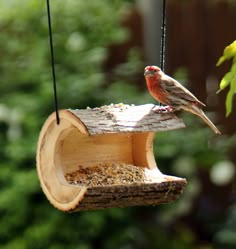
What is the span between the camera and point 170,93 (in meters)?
4.04

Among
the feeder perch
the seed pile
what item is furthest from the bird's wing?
the seed pile

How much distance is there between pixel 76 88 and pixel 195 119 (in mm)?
1124

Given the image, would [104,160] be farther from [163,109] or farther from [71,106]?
[71,106]

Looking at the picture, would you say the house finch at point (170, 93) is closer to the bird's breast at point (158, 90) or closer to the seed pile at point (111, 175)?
the bird's breast at point (158, 90)

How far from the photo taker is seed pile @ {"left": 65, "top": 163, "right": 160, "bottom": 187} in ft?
12.6

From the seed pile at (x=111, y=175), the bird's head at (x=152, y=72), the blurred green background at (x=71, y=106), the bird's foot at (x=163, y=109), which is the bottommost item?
the blurred green background at (x=71, y=106)

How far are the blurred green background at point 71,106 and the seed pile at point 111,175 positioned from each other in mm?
2527

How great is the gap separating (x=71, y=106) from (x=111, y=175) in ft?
9.76

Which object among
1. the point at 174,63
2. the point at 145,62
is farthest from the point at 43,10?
the point at 174,63

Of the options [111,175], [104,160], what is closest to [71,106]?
[104,160]

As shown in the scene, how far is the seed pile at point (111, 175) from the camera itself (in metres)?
3.83

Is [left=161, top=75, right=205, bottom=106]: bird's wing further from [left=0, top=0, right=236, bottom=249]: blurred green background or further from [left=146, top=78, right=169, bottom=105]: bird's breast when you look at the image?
[left=0, top=0, right=236, bottom=249]: blurred green background

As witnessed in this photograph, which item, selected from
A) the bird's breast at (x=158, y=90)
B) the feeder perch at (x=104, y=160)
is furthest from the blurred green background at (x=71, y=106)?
the bird's breast at (x=158, y=90)

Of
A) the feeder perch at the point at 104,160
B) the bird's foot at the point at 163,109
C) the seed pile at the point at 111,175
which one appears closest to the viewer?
the feeder perch at the point at 104,160
